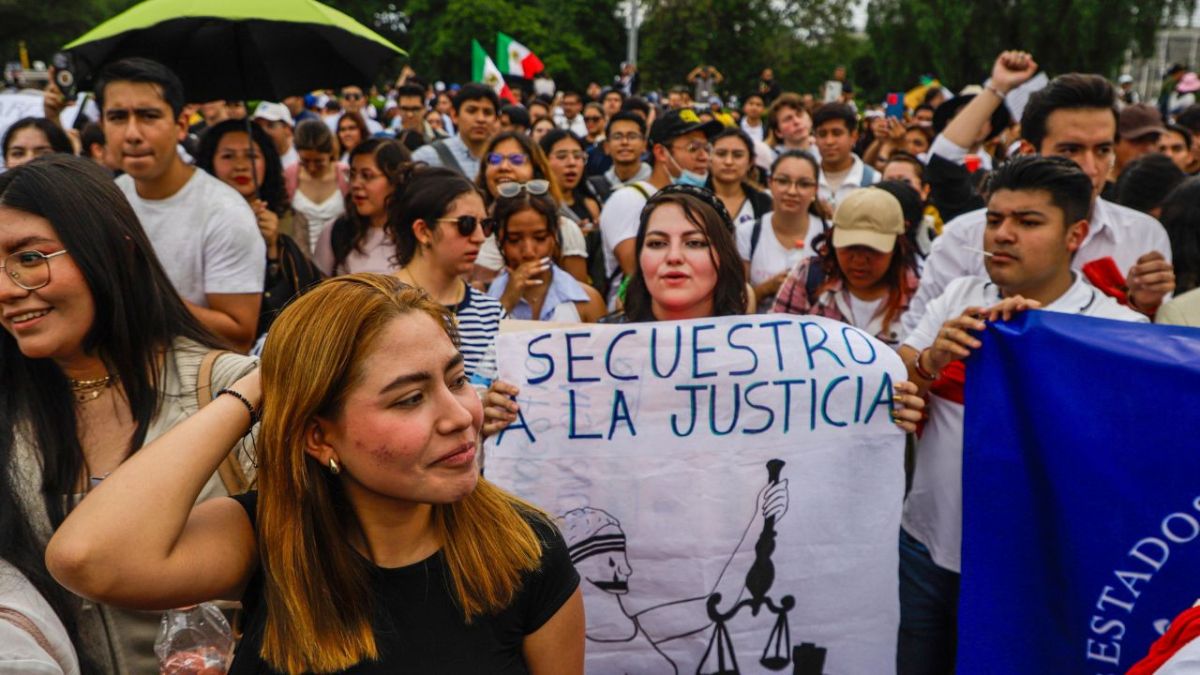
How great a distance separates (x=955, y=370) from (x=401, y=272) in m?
A: 2.06

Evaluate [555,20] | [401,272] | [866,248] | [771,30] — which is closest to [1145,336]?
[866,248]

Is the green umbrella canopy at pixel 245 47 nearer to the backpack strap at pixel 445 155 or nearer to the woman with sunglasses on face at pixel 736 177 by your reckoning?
the backpack strap at pixel 445 155

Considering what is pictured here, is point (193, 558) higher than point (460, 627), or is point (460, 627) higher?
point (193, 558)

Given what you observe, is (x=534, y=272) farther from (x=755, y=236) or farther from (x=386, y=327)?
(x=386, y=327)

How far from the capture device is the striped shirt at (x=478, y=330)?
3633mm

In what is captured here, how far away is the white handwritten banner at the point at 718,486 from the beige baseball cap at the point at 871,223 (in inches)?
47.5

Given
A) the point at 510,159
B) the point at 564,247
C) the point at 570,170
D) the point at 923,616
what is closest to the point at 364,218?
the point at 510,159

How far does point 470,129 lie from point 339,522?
18.3 ft

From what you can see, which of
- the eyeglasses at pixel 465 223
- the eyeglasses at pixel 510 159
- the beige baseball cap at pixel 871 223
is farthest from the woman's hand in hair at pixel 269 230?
the beige baseball cap at pixel 871 223

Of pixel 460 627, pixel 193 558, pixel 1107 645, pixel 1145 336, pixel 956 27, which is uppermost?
pixel 956 27

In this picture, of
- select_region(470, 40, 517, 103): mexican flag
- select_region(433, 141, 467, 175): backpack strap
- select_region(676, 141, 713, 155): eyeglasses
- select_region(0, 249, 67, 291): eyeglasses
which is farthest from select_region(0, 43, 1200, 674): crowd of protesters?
select_region(470, 40, 517, 103): mexican flag

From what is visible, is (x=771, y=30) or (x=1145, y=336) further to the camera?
(x=771, y=30)

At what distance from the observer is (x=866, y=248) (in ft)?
13.3

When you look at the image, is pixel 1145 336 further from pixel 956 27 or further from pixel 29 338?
pixel 956 27
